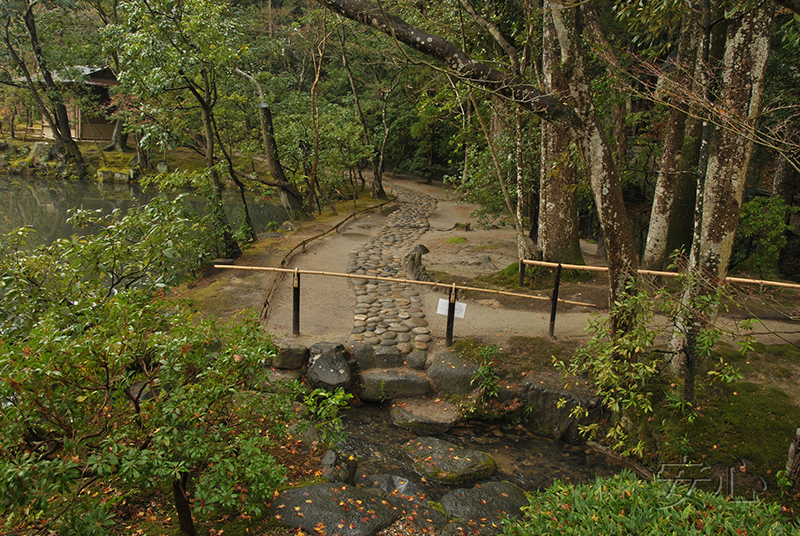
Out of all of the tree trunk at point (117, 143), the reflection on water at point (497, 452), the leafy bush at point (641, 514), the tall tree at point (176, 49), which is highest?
the tall tree at point (176, 49)

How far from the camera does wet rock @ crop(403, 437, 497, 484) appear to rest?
5133 millimetres

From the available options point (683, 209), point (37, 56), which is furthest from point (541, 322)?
point (37, 56)

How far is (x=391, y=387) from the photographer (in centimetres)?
658

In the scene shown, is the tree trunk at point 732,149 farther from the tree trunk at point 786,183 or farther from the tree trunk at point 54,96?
the tree trunk at point 54,96

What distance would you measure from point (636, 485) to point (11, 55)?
30723 millimetres

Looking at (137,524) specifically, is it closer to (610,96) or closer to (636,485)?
(636,485)

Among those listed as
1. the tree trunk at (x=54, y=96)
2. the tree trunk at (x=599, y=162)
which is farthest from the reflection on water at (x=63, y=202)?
the tree trunk at (x=599, y=162)

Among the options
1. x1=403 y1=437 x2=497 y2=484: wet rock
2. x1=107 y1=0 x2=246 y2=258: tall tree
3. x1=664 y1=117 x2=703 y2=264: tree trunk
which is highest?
x1=107 y1=0 x2=246 y2=258: tall tree

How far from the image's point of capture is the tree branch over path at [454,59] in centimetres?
492

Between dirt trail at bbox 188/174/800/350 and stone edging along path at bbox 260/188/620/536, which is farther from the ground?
dirt trail at bbox 188/174/800/350

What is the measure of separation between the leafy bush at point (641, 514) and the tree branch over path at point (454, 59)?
340 cm

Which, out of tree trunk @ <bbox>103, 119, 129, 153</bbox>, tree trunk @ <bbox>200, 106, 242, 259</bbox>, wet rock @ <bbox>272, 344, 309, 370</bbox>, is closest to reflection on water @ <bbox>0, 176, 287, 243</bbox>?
tree trunk @ <bbox>103, 119, 129, 153</bbox>

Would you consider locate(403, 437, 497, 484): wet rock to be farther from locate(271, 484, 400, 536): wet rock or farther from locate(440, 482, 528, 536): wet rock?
locate(271, 484, 400, 536): wet rock

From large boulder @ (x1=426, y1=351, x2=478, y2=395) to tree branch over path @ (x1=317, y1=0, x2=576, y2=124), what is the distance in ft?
10.8
